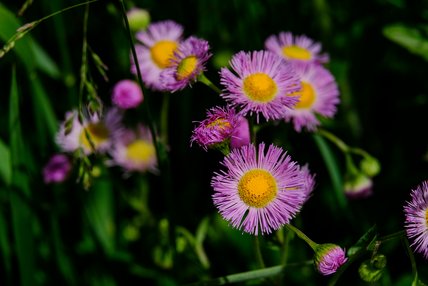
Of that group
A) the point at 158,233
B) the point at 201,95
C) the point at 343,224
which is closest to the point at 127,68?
the point at 201,95

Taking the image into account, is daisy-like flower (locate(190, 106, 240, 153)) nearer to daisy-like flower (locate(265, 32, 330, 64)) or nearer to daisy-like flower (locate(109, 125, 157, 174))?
daisy-like flower (locate(265, 32, 330, 64))

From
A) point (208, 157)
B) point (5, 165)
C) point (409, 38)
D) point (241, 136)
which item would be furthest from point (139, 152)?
point (409, 38)

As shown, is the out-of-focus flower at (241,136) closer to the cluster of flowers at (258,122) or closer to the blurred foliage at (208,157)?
the cluster of flowers at (258,122)

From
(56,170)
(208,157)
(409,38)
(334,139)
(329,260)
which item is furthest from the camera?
(208,157)

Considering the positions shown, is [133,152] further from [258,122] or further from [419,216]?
[419,216]

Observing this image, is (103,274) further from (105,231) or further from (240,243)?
(240,243)
